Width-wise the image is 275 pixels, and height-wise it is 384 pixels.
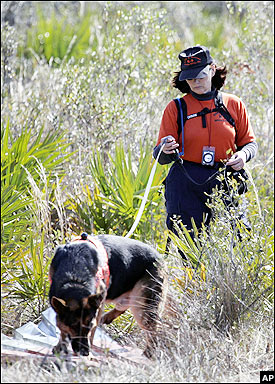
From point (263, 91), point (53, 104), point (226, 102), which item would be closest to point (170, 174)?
point (226, 102)

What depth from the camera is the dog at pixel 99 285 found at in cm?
345

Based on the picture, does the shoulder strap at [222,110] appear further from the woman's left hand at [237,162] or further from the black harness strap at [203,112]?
the woman's left hand at [237,162]

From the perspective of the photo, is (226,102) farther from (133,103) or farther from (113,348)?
(133,103)

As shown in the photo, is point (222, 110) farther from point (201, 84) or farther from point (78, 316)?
point (78, 316)

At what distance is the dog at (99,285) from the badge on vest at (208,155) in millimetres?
1173

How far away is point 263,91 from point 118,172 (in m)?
4.52

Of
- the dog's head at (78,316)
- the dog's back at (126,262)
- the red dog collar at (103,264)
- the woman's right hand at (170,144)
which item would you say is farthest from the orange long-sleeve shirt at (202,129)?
the dog's head at (78,316)

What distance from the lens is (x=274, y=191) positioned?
313 inches

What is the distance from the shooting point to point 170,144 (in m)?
4.76

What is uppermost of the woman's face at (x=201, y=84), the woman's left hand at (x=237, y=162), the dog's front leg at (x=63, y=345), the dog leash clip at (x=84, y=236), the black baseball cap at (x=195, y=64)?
the black baseball cap at (x=195, y=64)

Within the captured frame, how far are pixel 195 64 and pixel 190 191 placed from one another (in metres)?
1.00

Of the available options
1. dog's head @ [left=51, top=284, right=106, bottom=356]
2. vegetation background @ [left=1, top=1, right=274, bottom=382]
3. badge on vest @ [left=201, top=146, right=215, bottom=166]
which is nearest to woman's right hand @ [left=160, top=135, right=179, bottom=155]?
badge on vest @ [left=201, top=146, right=215, bottom=166]

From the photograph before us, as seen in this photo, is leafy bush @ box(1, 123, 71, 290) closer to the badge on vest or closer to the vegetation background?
the vegetation background

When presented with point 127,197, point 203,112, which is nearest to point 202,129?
point 203,112
